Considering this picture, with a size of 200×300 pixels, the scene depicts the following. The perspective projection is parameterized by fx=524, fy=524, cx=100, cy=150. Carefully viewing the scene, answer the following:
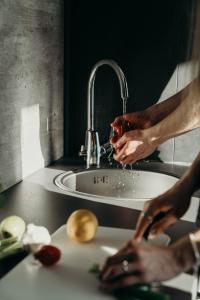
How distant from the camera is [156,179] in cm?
220

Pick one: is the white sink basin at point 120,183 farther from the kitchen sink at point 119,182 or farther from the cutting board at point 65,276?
the cutting board at point 65,276

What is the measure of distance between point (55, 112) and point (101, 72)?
0.95 feet

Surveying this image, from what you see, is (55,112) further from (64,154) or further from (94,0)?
(94,0)

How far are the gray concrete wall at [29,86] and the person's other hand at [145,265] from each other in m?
0.87

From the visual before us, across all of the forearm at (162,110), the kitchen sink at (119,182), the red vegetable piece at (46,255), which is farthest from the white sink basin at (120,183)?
the red vegetable piece at (46,255)

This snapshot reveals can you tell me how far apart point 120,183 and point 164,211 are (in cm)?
98

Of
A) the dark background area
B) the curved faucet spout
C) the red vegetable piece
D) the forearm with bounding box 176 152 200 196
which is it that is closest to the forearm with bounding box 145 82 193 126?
the curved faucet spout

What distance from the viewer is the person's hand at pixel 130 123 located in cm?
192

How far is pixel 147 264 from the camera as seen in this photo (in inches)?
39.9

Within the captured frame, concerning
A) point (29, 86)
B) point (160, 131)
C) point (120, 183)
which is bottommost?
point (120, 183)

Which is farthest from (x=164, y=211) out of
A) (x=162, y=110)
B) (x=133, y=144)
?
(x=162, y=110)

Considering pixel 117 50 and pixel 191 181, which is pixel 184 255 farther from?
pixel 117 50

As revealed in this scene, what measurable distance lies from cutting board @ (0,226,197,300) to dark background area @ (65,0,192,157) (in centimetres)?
111

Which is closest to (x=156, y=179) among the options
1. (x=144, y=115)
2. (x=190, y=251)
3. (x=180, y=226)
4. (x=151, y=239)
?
(x=144, y=115)
